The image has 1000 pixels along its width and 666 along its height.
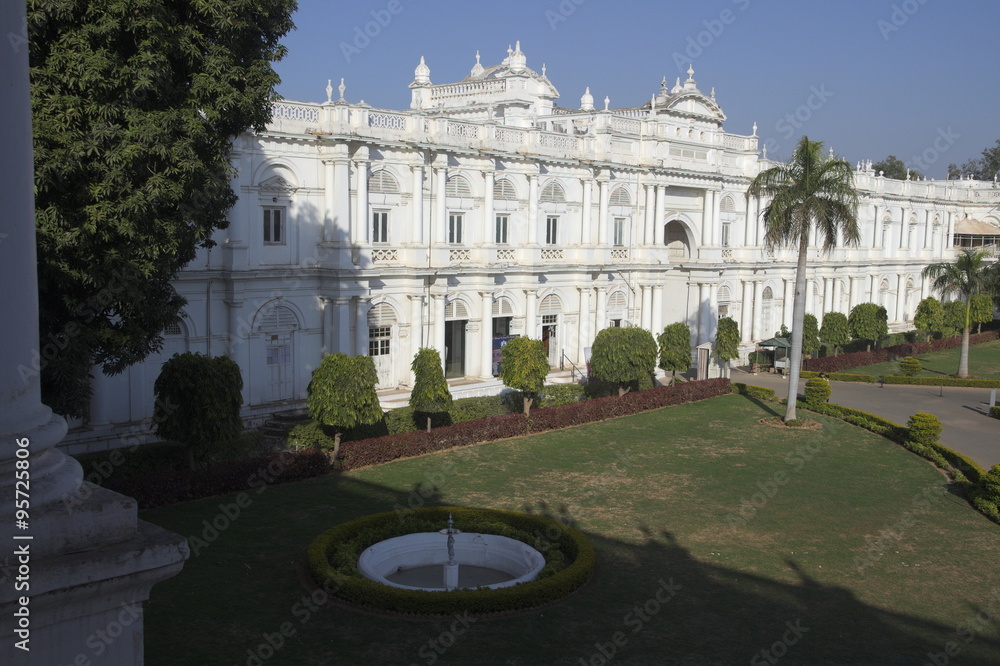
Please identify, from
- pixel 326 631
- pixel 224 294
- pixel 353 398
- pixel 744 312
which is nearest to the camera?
pixel 326 631

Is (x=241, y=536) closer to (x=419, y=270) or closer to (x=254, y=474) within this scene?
(x=254, y=474)

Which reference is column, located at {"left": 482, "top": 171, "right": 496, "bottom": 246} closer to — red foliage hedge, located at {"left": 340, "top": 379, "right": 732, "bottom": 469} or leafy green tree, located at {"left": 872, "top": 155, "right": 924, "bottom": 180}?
red foliage hedge, located at {"left": 340, "top": 379, "right": 732, "bottom": 469}

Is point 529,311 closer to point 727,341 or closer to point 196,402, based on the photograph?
point 727,341

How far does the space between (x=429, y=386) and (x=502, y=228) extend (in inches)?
445

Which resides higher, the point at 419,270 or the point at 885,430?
the point at 419,270

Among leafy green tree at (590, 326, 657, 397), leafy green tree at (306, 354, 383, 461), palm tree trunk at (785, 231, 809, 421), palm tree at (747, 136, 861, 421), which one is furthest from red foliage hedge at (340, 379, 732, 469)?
palm tree at (747, 136, 861, 421)

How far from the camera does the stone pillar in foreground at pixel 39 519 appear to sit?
3.78m

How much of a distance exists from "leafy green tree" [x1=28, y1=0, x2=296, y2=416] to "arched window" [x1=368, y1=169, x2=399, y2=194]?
12796 mm

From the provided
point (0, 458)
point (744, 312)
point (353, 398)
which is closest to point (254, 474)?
point (353, 398)

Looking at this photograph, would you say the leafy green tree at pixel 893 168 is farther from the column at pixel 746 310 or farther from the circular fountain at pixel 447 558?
the circular fountain at pixel 447 558

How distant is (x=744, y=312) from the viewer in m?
45.6

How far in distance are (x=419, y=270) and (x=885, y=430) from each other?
15568mm

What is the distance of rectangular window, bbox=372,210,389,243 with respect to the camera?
29.3 metres

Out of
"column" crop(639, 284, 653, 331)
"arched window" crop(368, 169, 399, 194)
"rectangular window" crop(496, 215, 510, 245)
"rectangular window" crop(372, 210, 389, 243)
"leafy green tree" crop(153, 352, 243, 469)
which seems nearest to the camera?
"leafy green tree" crop(153, 352, 243, 469)
